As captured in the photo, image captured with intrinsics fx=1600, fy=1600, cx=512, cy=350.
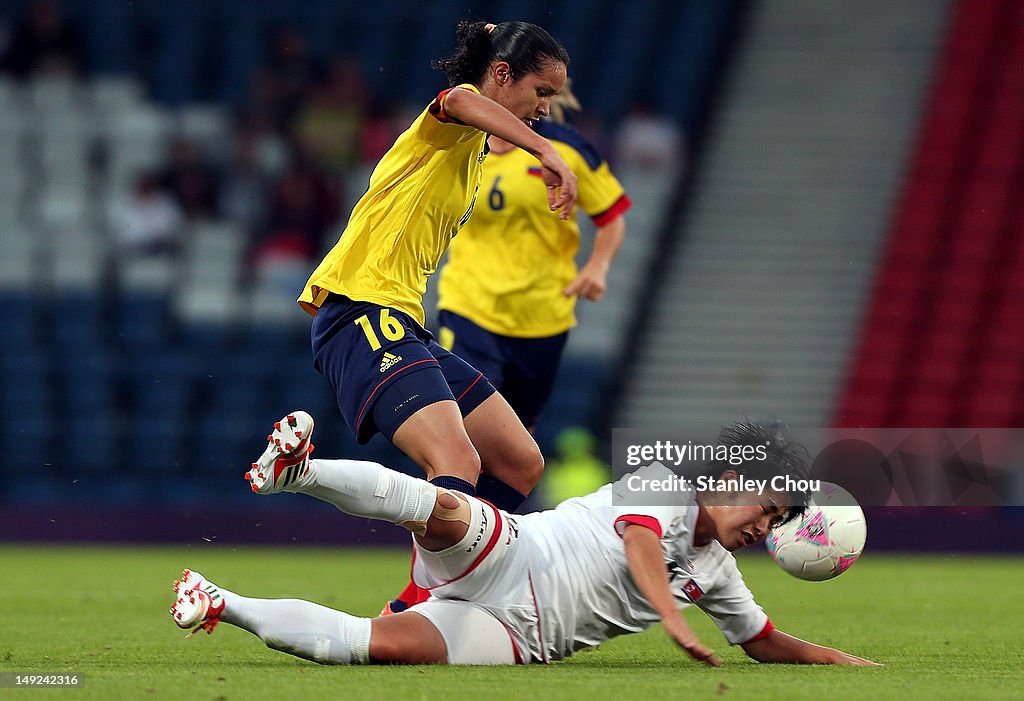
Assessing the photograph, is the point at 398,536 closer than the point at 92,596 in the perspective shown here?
No

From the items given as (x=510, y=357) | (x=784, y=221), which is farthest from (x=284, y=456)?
(x=784, y=221)

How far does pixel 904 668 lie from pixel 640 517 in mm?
974

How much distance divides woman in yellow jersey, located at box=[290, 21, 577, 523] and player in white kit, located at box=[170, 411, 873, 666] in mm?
261

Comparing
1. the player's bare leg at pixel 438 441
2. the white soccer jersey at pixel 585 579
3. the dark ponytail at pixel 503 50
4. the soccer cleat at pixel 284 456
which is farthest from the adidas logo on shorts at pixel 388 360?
the dark ponytail at pixel 503 50

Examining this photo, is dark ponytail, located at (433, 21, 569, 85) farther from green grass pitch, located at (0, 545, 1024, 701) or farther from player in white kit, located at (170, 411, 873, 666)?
green grass pitch, located at (0, 545, 1024, 701)

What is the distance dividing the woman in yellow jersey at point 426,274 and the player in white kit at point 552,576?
261 mm

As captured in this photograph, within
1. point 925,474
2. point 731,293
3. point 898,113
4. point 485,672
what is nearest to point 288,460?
point 485,672

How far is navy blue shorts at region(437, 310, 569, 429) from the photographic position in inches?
270

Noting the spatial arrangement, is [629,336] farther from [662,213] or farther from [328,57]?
[328,57]

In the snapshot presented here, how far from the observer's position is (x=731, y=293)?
48.7 feet

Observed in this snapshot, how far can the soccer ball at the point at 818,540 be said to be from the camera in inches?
191

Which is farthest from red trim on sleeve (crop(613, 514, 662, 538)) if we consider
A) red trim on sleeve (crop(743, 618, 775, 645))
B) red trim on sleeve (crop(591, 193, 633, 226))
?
red trim on sleeve (crop(591, 193, 633, 226))

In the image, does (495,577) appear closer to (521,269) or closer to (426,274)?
(426,274)

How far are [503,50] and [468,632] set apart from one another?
1826 mm
